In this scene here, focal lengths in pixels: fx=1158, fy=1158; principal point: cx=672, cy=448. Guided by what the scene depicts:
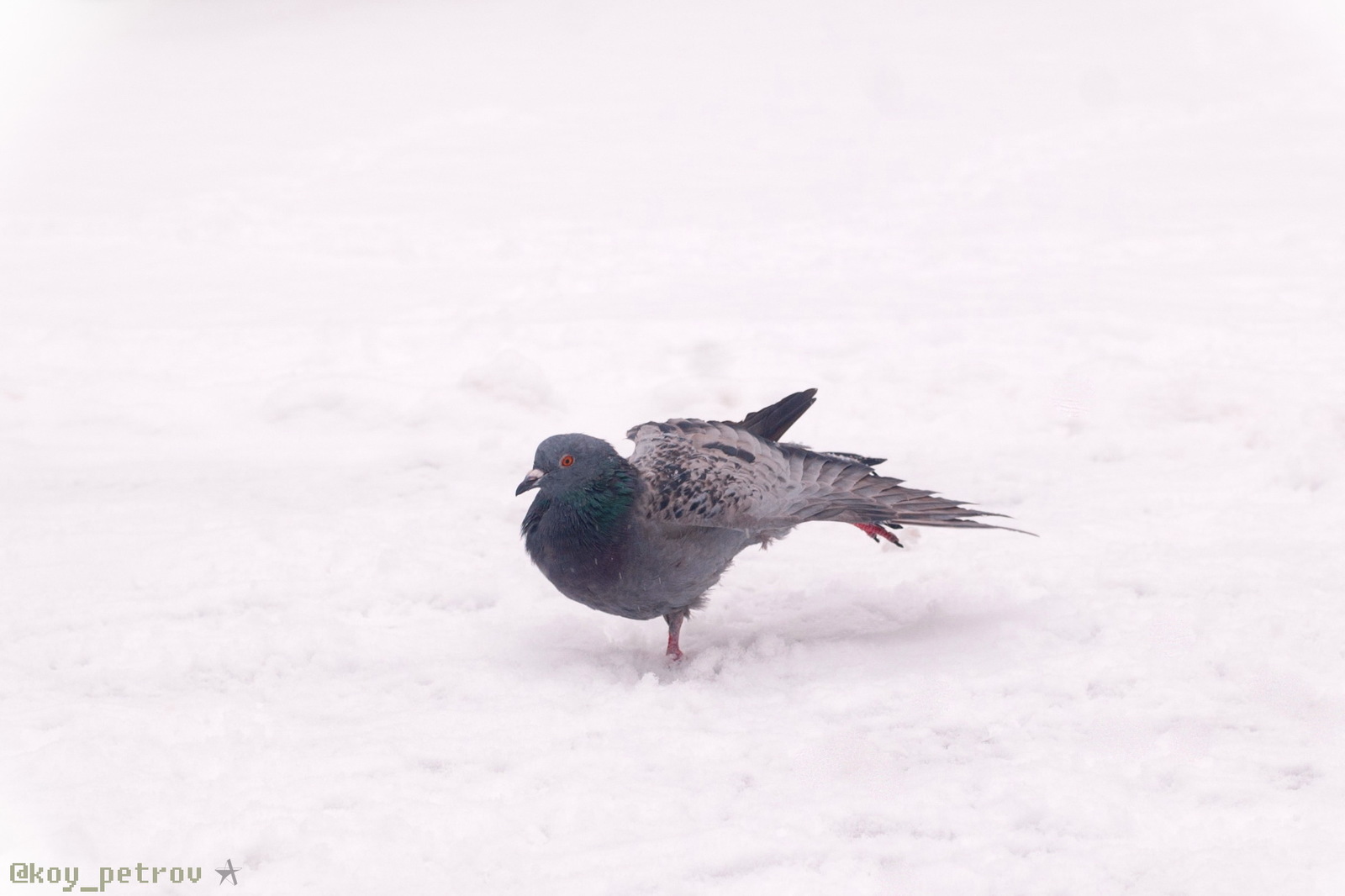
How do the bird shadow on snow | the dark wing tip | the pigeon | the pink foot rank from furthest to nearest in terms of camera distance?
the dark wing tip
the pink foot
the bird shadow on snow
the pigeon

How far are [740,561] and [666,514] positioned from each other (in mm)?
1410

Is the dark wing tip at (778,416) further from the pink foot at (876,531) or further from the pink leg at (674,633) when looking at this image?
the pink leg at (674,633)

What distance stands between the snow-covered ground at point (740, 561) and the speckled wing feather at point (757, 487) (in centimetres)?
51

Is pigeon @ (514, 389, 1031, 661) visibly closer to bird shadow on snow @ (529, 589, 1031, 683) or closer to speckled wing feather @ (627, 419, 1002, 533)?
speckled wing feather @ (627, 419, 1002, 533)

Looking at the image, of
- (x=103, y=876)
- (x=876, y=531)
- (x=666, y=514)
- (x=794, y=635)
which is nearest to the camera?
(x=103, y=876)

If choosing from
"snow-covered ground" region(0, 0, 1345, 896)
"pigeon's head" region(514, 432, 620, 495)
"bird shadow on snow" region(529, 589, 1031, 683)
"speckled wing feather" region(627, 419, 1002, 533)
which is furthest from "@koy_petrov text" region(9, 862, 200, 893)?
"speckled wing feather" region(627, 419, 1002, 533)

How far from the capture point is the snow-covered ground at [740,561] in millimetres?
3271

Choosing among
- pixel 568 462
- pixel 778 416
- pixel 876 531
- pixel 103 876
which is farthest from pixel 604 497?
pixel 103 876

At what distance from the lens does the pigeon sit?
4.20 m

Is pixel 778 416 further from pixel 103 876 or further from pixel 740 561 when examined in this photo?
pixel 103 876

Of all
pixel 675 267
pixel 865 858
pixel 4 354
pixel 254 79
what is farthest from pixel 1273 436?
pixel 254 79

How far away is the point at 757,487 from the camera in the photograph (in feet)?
14.6

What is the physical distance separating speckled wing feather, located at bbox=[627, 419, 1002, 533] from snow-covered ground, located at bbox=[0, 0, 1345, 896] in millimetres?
513

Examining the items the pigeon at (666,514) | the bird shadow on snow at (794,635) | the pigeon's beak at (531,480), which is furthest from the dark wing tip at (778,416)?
the pigeon's beak at (531,480)
